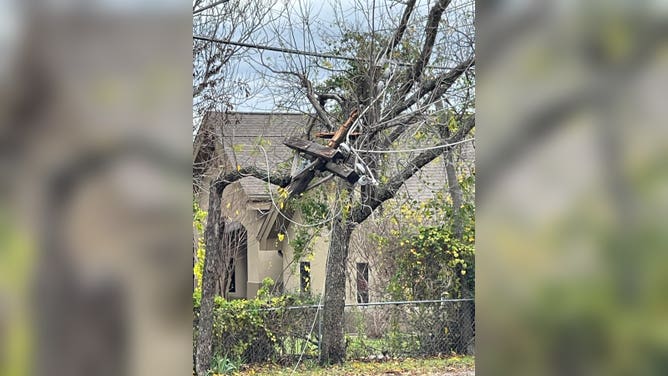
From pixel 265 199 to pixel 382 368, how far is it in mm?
2091

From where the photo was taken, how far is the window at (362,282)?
6039 millimetres

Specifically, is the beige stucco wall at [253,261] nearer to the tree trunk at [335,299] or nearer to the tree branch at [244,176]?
the tree trunk at [335,299]

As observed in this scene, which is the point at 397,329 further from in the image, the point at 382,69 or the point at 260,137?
the point at 382,69

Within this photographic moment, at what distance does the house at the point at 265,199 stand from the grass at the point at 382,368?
662 millimetres

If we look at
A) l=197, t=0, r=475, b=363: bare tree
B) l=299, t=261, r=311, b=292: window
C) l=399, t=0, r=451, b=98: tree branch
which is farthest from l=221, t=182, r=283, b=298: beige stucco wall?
l=399, t=0, r=451, b=98: tree branch

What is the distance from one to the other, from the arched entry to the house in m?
0.01

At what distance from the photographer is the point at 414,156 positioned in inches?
206

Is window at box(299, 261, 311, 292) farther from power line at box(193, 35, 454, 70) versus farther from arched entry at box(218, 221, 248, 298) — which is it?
power line at box(193, 35, 454, 70)

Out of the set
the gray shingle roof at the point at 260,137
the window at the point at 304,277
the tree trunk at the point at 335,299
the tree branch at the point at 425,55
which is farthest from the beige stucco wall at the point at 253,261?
the tree branch at the point at 425,55

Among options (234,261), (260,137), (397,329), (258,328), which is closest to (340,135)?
(260,137)

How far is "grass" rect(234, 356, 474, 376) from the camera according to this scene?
203 inches
